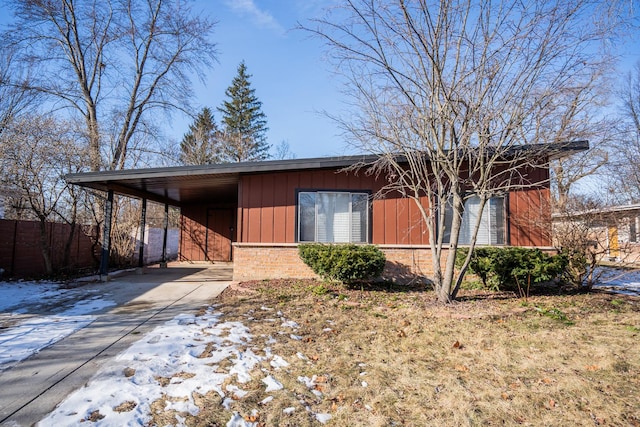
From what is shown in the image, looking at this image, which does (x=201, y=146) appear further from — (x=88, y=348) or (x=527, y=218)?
(x=88, y=348)

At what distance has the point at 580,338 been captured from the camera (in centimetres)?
402

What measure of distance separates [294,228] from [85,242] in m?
8.05

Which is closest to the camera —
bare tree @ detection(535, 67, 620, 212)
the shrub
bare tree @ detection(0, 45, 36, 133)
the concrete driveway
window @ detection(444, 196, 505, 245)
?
the concrete driveway

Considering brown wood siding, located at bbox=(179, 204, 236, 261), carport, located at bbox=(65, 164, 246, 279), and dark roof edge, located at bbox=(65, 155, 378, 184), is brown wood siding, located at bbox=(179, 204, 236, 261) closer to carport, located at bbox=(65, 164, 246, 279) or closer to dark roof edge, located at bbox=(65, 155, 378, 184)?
carport, located at bbox=(65, 164, 246, 279)

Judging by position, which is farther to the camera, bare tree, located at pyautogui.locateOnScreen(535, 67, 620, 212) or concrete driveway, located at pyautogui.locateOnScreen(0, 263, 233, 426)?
bare tree, located at pyautogui.locateOnScreen(535, 67, 620, 212)

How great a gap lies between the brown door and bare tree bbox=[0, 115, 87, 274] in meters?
5.27

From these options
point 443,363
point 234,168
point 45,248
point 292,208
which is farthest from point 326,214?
point 45,248

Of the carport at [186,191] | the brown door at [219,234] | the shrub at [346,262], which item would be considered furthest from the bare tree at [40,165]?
the shrub at [346,262]

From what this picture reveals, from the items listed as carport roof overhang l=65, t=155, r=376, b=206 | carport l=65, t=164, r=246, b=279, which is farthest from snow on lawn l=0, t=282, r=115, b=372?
carport roof overhang l=65, t=155, r=376, b=206

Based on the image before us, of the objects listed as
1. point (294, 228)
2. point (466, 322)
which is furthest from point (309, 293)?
point (466, 322)

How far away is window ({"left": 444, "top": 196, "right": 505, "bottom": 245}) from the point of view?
786cm

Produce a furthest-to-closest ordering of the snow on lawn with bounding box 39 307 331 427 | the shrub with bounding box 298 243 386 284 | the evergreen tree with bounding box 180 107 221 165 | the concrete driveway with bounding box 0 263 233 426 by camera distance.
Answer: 1. the evergreen tree with bounding box 180 107 221 165
2. the shrub with bounding box 298 243 386 284
3. the concrete driveway with bounding box 0 263 233 426
4. the snow on lawn with bounding box 39 307 331 427

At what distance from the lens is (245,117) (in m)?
27.4

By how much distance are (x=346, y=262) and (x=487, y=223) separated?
3857mm
